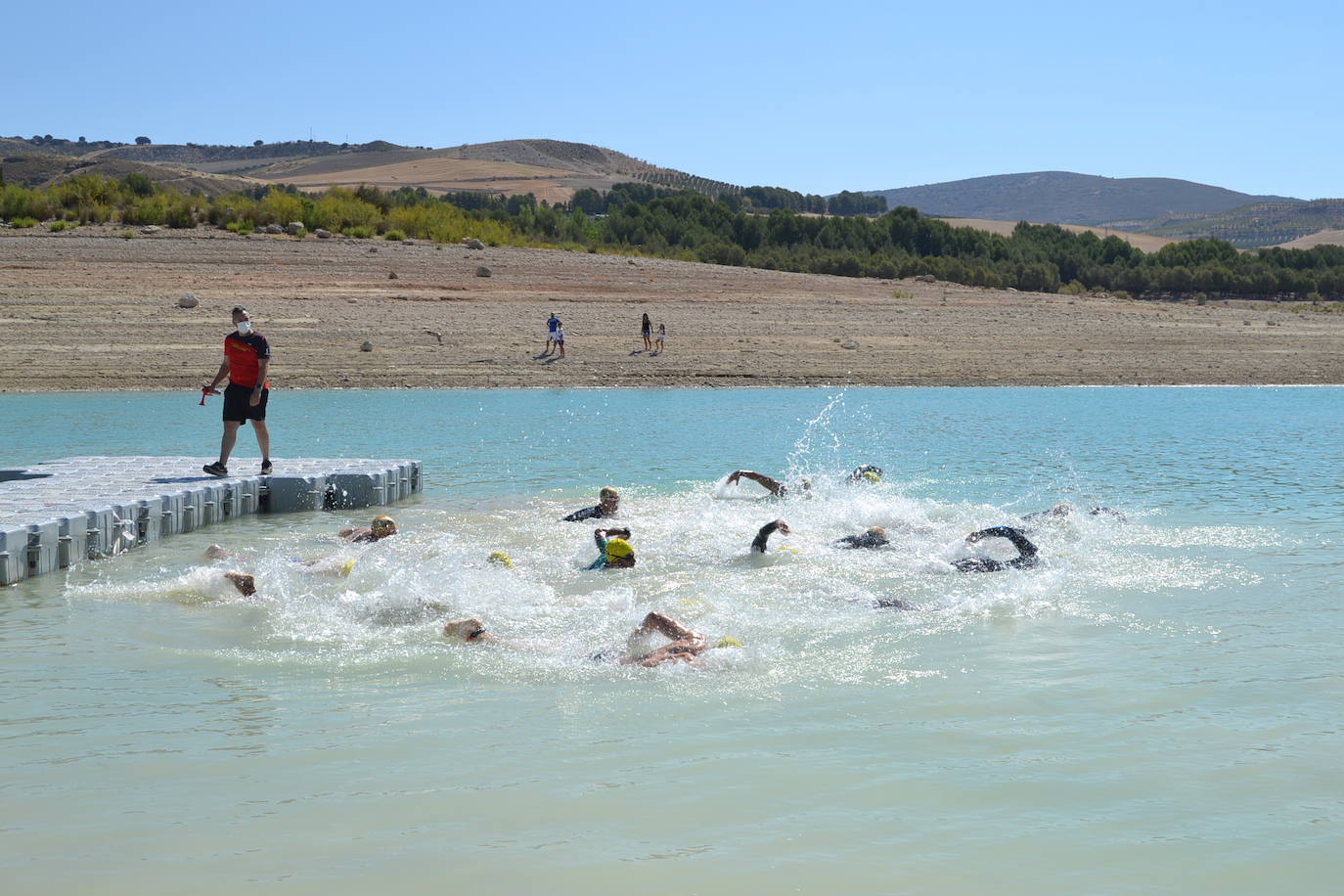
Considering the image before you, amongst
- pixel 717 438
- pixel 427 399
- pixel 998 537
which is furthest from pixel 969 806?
pixel 427 399

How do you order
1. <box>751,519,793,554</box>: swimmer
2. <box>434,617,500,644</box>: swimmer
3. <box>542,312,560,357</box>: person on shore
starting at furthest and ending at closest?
<box>542,312,560,357</box>: person on shore → <box>751,519,793,554</box>: swimmer → <box>434,617,500,644</box>: swimmer

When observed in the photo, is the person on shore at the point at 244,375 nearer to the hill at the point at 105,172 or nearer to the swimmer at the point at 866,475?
the swimmer at the point at 866,475

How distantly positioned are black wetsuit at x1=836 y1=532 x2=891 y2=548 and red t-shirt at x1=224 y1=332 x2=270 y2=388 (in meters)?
5.90

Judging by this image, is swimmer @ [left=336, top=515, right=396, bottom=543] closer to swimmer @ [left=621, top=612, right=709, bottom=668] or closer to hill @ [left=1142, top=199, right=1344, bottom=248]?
swimmer @ [left=621, top=612, right=709, bottom=668]

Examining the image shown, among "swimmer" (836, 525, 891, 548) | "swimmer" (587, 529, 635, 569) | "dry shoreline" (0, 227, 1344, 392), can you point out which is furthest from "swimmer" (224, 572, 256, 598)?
"dry shoreline" (0, 227, 1344, 392)

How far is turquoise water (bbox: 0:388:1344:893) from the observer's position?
4.45m

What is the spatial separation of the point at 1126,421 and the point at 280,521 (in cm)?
1560

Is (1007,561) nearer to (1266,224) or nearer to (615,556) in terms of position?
(615,556)

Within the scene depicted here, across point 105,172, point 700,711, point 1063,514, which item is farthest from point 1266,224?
point 700,711

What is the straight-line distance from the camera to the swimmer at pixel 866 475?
1335cm

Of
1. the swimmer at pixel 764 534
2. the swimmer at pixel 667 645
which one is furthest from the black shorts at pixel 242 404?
the swimmer at pixel 667 645

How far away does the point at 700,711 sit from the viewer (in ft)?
20.1

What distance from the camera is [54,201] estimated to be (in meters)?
43.2

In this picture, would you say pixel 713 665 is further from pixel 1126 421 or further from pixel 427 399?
pixel 427 399
